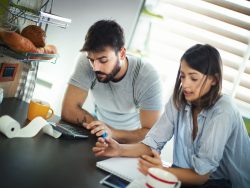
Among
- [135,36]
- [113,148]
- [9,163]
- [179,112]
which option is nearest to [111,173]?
[113,148]

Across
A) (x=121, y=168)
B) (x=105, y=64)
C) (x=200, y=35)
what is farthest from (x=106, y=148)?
(x=200, y=35)

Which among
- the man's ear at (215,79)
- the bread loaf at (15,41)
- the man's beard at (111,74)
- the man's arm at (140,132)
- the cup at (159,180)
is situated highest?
the man's ear at (215,79)

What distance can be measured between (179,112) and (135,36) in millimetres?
1321

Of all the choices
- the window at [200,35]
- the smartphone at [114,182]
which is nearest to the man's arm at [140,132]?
the smartphone at [114,182]

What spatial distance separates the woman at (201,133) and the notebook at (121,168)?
4 cm

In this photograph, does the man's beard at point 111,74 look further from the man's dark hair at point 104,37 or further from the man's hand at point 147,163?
the man's hand at point 147,163

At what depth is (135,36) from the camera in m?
2.58

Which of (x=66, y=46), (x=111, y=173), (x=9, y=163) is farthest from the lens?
(x=66, y=46)

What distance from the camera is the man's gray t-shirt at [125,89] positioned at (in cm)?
174

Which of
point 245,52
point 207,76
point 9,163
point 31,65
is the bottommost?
point 9,163

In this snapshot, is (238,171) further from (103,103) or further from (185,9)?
(185,9)

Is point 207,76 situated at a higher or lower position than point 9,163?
higher

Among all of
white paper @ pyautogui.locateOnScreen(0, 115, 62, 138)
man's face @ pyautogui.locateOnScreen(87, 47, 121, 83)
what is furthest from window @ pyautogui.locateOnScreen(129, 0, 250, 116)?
white paper @ pyautogui.locateOnScreen(0, 115, 62, 138)

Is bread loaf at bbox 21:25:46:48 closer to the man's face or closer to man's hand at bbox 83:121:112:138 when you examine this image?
the man's face
